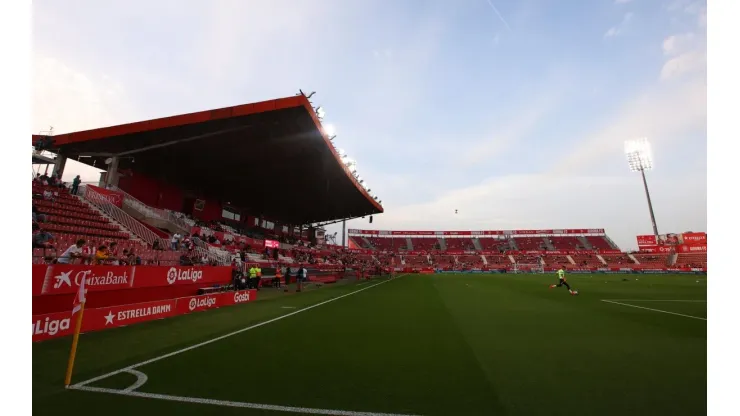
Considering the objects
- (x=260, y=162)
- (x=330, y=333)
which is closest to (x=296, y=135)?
(x=260, y=162)

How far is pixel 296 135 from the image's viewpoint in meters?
22.1

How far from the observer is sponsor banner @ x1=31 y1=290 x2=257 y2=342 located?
6.83 m

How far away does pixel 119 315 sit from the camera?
27.7ft

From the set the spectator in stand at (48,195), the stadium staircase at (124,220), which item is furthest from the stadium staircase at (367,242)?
the spectator in stand at (48,195)

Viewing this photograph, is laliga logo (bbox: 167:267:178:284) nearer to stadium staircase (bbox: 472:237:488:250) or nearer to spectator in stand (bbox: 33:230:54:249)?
spectator in stand (bbox: 33:230:54:249)

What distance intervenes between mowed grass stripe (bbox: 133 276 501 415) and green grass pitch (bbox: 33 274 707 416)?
0.02 metres

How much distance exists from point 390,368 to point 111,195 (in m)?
22.3

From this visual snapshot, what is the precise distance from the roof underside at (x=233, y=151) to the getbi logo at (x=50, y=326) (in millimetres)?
13771

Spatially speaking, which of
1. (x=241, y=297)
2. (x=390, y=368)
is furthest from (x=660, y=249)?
(x=390, y=368)

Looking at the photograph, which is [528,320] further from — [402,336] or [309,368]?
[309,368]

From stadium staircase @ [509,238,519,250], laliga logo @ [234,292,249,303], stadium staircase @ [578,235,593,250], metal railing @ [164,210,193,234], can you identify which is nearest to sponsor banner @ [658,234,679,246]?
stadium staircase @ [578,235,593,250]

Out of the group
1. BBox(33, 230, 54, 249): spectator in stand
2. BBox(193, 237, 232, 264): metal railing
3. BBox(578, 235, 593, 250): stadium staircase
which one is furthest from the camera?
BBox(578, 235, 593, 250): stadium staircase

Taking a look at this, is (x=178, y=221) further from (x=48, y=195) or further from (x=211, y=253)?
(x=48, y=195)
